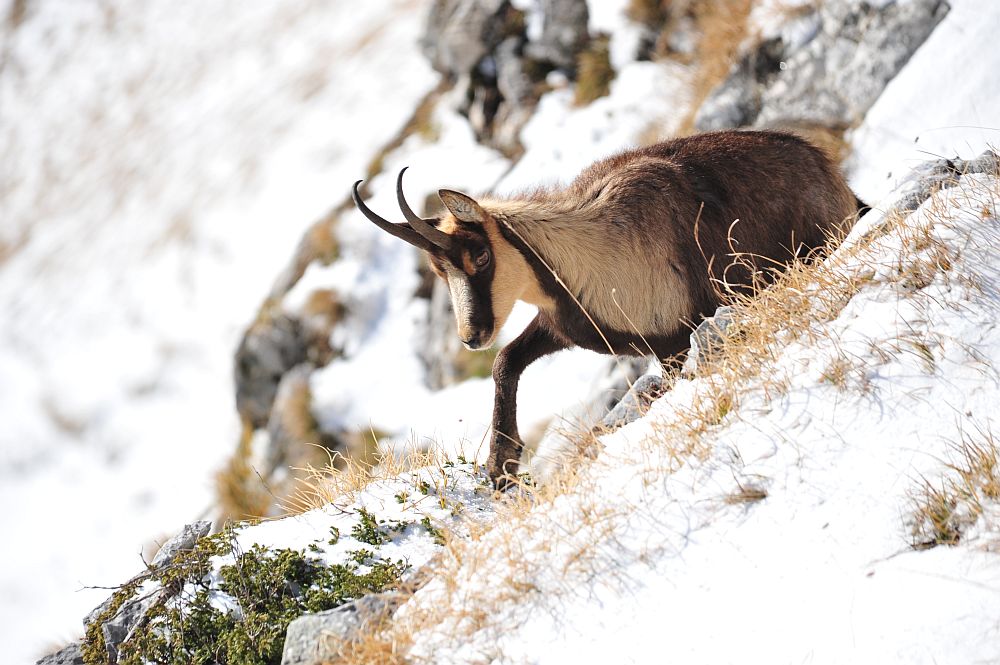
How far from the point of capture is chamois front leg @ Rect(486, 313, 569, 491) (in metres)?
5.29

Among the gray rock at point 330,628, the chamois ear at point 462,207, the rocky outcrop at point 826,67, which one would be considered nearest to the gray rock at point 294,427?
the rocky outcrop at point 826,67

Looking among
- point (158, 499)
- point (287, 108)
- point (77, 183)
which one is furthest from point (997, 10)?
point (77, 183)

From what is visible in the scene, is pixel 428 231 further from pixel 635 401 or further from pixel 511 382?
pixel 635 401

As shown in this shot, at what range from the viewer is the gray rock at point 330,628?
3.47m

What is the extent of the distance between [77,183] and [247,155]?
25.8 ft

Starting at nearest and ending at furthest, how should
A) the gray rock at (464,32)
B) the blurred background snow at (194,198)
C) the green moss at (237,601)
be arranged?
the green moss at (237,601) < the blurred background snow at (194,198) < the gray rock at (464,32)

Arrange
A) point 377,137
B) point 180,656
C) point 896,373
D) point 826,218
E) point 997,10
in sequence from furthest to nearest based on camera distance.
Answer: point 377,137
point 997,10
point 826,218
point 180,656
point 896,373

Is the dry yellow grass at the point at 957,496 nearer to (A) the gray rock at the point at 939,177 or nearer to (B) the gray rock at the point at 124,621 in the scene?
(A) the gray rock at the point at 939,177

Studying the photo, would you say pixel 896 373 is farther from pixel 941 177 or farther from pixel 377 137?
pixel 377 137

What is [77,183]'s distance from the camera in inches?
1005

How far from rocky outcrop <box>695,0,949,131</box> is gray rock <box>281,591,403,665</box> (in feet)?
24.9

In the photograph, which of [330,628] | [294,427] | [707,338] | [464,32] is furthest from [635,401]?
[464,32]

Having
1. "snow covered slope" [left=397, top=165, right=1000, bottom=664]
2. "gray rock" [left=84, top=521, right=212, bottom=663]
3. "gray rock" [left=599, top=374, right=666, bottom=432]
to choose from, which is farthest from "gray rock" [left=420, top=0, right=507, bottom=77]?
"gray rock" [left=84, top=521, right=212, bottom=663]

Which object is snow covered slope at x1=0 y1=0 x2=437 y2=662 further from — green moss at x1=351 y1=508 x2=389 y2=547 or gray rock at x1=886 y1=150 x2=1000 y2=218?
gray rock at x1=886 y1=150 x2=1000 y2=218
